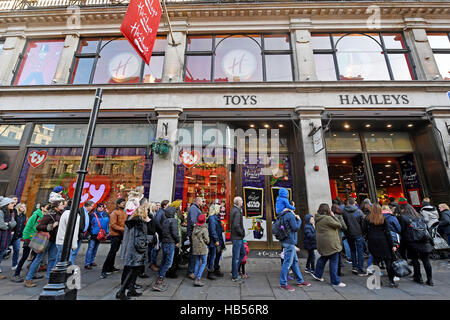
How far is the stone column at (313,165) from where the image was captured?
8133mm

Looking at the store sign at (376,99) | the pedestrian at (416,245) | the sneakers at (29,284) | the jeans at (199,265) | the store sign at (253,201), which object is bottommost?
the sneakers at (29,284)

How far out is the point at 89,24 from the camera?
11.2 metres

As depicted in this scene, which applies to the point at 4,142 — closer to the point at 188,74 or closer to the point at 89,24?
the point at 89,24

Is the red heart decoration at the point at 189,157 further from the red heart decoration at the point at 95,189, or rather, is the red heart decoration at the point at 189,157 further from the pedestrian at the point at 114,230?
the pedestrian at the point at 114,230

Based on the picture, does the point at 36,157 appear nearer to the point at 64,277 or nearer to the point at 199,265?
the point at 64,277

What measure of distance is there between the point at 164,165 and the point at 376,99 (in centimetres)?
1003

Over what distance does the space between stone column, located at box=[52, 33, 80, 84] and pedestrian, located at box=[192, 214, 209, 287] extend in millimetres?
10589

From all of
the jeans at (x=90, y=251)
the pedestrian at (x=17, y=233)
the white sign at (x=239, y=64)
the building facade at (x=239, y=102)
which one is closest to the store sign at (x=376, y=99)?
the building facade at (x=239, y=102)

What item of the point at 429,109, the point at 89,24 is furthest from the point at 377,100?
the point at 89,24

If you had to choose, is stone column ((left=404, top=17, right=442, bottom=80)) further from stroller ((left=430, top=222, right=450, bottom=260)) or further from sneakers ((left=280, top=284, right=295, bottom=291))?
sneakers ((left=280, top=284, right=295, bottom=291))

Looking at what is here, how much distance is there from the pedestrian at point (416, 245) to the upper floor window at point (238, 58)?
7398mm

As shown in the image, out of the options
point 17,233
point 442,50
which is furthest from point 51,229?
point 442,50

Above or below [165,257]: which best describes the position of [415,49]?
above
